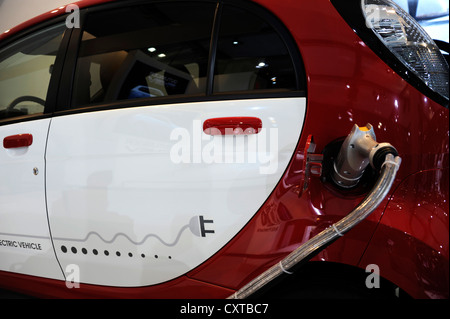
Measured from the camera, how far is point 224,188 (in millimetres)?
1010

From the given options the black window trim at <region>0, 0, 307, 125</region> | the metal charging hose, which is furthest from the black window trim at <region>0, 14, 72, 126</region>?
the metal charging hose

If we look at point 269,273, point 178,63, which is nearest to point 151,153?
point 178,63

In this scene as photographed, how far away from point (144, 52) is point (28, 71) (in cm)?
67

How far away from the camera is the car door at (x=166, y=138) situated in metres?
0.99

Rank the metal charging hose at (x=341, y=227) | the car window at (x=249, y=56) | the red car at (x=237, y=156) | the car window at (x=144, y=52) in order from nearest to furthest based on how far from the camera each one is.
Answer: the metal charging hose at (x=341, y=227)
the red car at (x=237, y=156)
the car window at (x=249, y=56)
the car window at (x=144, y=52)

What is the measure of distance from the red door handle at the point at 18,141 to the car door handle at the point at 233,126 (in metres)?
0.70

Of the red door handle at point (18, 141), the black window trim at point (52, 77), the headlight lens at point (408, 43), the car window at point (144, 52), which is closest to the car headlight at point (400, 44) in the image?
the headlight lens at point (408, 43)

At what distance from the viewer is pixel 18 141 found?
4.35 ft

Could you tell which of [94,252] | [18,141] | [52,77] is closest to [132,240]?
[94,252]

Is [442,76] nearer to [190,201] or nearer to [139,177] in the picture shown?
[190,201]

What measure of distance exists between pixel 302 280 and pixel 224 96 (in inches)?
21.4

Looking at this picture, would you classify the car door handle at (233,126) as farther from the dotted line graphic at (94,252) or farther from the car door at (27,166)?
the car door at (27,166)

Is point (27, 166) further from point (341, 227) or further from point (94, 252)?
point (341, 227)

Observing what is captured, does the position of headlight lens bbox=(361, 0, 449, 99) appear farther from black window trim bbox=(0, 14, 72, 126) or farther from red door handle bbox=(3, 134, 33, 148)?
red door handle bbox=(3, 134, 33, 148)
